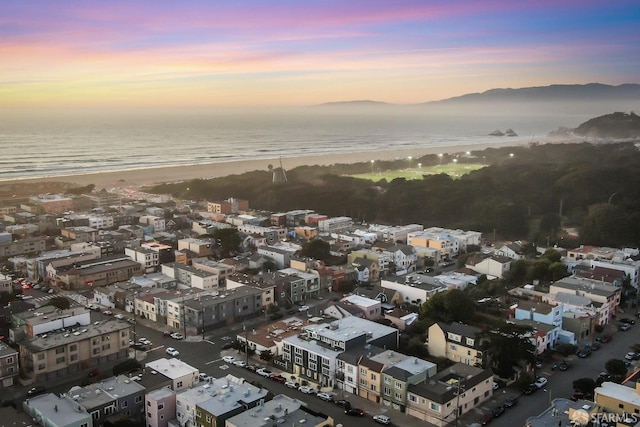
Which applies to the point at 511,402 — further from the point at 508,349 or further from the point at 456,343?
the point at 456,343

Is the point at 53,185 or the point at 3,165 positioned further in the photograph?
the point at 3,165

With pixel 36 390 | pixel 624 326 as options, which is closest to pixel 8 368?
pixel 36 390

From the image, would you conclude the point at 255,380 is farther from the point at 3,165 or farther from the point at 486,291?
the point at 3,165

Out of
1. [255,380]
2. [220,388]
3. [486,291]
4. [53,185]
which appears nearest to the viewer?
[220,388]

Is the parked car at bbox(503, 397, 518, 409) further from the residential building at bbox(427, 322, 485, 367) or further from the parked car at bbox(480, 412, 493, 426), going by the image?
the residential building at bbox(427, 322, 485, 367)

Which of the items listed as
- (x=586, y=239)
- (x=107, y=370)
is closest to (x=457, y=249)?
(x=586, y=239)

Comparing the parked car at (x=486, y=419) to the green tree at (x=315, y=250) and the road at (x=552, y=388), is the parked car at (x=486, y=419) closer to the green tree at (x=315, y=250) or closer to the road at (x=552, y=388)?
the road at (x=552, y=388)

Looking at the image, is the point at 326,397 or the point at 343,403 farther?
the point at 326,397

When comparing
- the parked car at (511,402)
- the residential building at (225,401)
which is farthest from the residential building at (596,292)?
the residential building at (225,401)
